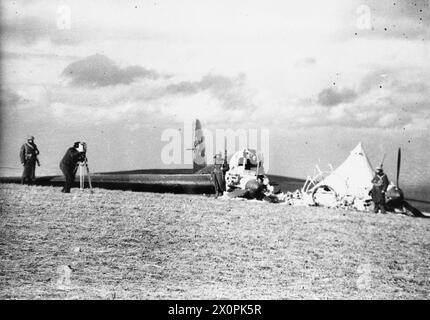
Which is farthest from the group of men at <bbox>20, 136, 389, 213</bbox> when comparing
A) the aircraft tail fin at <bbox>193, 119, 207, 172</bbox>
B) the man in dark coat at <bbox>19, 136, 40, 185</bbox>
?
the aircraft tail fin at <bbox>193, 119, 207, 172</bbox>

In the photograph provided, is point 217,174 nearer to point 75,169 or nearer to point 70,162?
point 75,169

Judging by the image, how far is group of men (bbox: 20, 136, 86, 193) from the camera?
16.2 m

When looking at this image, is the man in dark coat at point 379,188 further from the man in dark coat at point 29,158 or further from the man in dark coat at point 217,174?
the man in dark coat at point 29,158

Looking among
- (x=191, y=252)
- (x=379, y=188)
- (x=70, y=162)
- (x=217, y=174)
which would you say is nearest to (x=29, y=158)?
(x=70, y=162)

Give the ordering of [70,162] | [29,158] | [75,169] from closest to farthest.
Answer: [70,162] → [75,169] → [29,158]

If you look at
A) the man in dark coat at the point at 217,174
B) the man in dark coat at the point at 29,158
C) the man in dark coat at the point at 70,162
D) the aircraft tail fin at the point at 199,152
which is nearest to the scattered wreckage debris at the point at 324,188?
the man in dark coat at the point at 217,174

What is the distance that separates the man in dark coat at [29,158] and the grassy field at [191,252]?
5.74 feet

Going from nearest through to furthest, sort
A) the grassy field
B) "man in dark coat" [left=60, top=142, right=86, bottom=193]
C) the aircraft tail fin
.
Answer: the grassy field
"man in dark coat" [left=60, top=142, right=86, bottom=193]
the aircraft tail fin

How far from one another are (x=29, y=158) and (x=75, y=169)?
82.9 inches

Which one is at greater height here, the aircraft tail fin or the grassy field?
the aircraft tail fin

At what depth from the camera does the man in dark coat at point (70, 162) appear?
53.0 ft

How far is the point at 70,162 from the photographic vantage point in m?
16.4

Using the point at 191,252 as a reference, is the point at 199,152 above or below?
above

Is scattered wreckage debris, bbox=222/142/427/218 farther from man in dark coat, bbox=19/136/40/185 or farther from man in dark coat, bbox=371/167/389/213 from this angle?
man in dark coat, bbox=19/136/40/185
